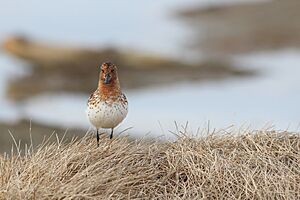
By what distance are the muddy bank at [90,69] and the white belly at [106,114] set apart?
14.0 m

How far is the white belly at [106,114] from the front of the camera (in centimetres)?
777

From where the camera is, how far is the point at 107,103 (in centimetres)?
780

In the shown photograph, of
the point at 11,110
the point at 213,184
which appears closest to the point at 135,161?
the point at 213,184

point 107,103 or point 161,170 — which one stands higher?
point 107,103

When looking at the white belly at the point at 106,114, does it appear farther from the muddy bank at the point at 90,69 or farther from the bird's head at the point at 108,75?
the muddy bank at the point at 90,69

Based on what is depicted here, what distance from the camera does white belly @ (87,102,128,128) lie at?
7773 mm

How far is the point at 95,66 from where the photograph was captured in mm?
24250

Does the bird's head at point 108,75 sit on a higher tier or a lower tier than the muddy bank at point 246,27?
higher

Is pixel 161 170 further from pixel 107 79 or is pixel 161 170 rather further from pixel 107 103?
pixel 107 79

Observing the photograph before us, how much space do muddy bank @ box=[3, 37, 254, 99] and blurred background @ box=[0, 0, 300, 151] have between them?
27 mm

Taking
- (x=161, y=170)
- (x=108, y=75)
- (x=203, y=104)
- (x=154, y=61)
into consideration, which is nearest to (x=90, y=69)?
(x=154, y=61)

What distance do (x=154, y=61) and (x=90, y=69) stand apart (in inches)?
70.1

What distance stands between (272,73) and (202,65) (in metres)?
2.28

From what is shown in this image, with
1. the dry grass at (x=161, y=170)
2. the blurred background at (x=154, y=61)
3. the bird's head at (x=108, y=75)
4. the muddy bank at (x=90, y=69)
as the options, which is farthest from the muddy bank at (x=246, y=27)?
the bird's head at (x=108, y=75)
